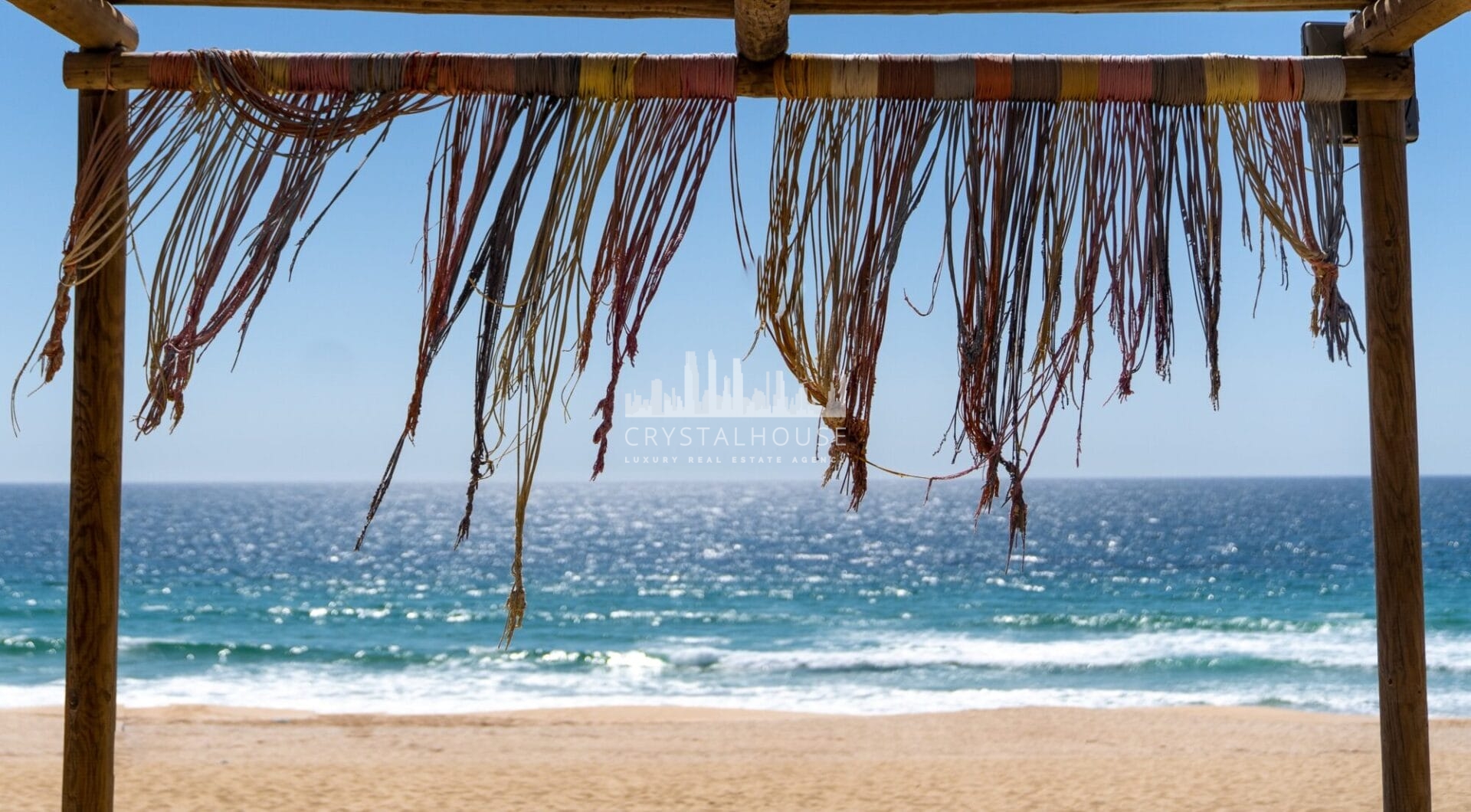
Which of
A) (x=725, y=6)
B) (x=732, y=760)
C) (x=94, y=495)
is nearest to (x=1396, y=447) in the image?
(x=725, y=6)

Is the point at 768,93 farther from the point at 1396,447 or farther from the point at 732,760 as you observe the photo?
the point at 732,760

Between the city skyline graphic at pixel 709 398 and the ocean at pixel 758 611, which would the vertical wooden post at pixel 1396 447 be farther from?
the city skyline graphic at pixel 709 398

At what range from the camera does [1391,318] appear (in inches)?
64.2

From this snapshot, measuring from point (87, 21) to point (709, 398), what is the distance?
2397 cm

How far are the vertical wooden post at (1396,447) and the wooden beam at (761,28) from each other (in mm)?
921

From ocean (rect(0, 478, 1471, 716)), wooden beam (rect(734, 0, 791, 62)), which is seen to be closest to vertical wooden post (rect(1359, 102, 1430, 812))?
wooden beam (rect(734, 0, 791, 62))

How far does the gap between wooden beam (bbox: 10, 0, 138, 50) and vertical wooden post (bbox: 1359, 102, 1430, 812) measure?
193cm

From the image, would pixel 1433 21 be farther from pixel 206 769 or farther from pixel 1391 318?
pixel 206 769

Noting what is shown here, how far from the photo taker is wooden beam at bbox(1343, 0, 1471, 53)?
1.48 metres

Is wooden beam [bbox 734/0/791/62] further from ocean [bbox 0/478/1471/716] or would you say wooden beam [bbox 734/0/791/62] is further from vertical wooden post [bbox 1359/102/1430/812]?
ocean [bbox 0/478/1471/716]

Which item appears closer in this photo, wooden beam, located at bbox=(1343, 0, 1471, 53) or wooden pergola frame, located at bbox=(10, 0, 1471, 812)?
wooden beam, located at bbox=(1343, 0, 1471, 53)

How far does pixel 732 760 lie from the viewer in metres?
5.65

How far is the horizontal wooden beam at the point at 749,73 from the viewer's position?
158 centimetres

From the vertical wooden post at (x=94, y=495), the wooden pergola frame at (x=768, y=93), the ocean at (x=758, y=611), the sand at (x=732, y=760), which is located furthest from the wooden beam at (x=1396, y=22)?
the sand at (x=732, y=760)
